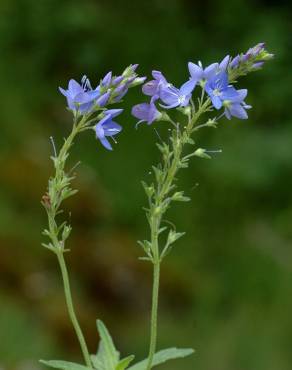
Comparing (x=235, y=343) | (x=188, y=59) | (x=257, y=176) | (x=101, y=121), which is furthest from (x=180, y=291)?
(x=101, y=121)

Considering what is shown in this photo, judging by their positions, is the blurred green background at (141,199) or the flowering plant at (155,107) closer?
the flowering plant at (155,107)

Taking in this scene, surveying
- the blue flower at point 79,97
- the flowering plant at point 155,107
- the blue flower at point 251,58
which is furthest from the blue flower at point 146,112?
the blue flower at point 251,58

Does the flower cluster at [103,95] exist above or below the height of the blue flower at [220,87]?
above

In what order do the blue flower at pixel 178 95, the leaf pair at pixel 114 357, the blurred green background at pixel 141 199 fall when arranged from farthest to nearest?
the blurred green background at pixel 141 199 → the leaf pair at pixel 114 357 → the blue flower at pixel 178 95

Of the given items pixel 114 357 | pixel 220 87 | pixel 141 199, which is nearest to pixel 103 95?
pixel 220 87

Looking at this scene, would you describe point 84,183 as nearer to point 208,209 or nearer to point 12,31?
point 208,209

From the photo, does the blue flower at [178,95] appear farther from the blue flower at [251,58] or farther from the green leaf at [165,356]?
Result: the green leaf at [165,356]

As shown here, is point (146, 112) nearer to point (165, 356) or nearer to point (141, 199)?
point (165, 356)

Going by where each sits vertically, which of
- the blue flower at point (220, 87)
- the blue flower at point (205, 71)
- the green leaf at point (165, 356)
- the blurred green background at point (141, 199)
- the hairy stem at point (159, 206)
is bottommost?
the green leaf at point (165, 356)

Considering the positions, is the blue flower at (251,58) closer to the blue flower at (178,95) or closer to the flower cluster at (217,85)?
the flower cluster at (217,85)

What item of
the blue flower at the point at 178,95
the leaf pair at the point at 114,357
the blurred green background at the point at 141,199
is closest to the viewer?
the blue flower at the point at 178,95

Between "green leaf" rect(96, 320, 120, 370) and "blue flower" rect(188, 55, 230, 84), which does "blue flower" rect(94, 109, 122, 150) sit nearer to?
"blue flower" rect(188, 55, 230, 84)
